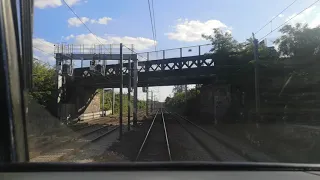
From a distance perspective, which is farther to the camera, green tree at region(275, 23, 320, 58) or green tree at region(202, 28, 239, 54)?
green tree at region(202, 28, 239, 54)

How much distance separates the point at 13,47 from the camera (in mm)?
4586

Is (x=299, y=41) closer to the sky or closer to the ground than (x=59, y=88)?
closer to the sky

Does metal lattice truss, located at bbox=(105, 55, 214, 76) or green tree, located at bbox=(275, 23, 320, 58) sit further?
metal lattice truss, located at bbox=(105, 55, 214, 76)

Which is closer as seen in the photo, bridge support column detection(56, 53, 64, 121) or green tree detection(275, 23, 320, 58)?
green tree detection(275, 23, 320, 58)

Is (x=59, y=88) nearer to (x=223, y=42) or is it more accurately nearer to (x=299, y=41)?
(x=223, y=42)

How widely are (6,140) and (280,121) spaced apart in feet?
73.6

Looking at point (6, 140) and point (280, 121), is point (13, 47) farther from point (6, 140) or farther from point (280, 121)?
point (280, 121)

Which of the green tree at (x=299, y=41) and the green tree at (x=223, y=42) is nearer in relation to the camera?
the green tree at (x=299, y=41)

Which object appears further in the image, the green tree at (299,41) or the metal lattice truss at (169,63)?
the metal lattice truss at (169,63)

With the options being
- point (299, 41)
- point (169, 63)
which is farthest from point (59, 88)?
point (299, 41)

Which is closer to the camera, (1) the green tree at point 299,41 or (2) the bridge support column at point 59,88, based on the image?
(1) the green tree at point 299,41

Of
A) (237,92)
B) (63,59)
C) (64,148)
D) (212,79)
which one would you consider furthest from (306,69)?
(212,79)

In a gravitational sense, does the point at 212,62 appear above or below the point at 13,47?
above

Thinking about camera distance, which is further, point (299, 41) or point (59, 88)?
point (59, 88)
